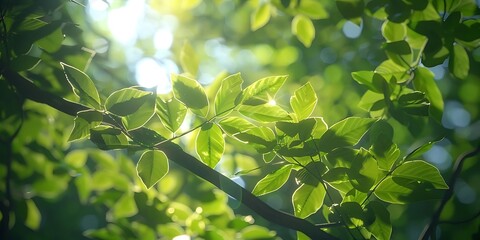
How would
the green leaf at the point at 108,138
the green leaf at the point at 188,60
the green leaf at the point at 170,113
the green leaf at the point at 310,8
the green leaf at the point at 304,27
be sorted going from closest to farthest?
1. the green leaf at the point at 108,138
2. the green leaf at the point at 170,113
3. the green leaf at the point at 188,60
4. the green leaf at the point at 310,8
5. the green leaf at the point at 304,27

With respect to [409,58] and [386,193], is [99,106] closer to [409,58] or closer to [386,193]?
[386,193]

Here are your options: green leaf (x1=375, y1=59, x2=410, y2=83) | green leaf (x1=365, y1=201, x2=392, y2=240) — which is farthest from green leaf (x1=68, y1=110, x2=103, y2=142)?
green leaf (x1=375, y1=59, x2=410, y2=83)

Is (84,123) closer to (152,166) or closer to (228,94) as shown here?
(152,166)

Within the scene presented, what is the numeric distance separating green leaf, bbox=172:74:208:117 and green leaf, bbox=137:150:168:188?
18cm

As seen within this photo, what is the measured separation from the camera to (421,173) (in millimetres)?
1306

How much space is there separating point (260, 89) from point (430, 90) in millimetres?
712

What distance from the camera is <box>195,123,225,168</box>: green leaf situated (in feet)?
4.39

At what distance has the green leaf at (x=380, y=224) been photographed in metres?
1.32

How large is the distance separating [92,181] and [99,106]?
1089 millimetres

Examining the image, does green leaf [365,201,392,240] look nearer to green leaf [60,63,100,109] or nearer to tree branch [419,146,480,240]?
tree branch [419,146,480,240]

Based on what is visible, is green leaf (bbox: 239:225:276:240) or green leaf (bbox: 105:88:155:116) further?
green leaf (bbox: 239:225:276:240)

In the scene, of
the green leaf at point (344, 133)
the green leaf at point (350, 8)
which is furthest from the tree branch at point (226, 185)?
the green leaf at point (350, 8)

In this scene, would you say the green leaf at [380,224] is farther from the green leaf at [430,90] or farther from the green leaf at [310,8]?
the green leaf at [310,8]

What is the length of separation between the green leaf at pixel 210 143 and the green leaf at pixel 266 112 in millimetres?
107
